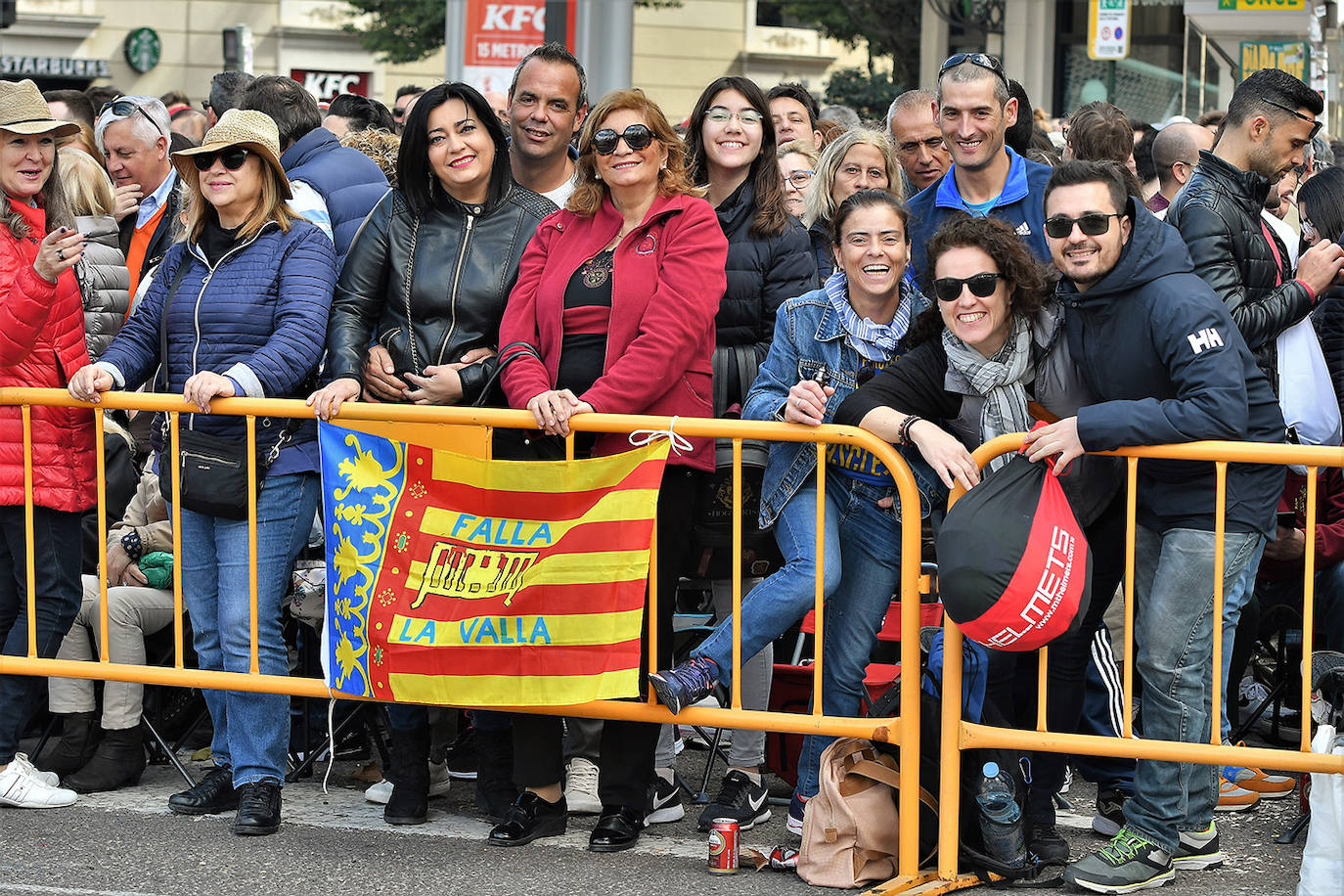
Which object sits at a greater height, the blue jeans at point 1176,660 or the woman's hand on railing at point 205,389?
the woman's hand on railing at point 205,389

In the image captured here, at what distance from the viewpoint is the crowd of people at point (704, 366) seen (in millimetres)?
5035

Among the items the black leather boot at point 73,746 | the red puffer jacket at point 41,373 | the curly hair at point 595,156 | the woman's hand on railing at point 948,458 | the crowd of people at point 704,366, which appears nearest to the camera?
the woman's hand on railing at point 948,458

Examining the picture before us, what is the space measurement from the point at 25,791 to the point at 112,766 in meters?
0.33

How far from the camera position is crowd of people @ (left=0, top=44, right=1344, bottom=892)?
16.5ft

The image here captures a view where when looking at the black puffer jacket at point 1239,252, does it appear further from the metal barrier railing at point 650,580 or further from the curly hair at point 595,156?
the curly hair at point 595,156

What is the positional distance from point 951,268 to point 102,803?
3.43 metres

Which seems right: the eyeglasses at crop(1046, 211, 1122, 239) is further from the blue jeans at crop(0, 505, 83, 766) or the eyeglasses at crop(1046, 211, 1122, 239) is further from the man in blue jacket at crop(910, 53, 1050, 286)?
the blue jeans at crop(0, 505, 83, 766)

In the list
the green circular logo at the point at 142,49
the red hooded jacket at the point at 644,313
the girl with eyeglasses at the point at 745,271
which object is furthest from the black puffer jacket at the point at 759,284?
the green circular logo at the point at 142,49

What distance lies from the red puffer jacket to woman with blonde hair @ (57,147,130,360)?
27.2 inches

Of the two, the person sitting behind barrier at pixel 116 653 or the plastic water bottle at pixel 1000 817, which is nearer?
the plastic water bottle at pixel 1000 817

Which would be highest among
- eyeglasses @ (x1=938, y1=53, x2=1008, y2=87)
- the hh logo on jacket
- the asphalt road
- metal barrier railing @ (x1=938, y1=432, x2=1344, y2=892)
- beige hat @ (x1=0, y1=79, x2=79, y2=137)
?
eyeglasses @ (x1=938, y1=53, x2=1008, y2=87)

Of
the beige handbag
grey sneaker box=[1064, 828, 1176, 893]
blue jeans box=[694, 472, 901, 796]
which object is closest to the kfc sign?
blue jeans box=[694, 472, 901, 796]

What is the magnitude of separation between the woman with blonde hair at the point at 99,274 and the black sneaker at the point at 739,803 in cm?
307

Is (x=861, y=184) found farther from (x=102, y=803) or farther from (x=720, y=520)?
(x=102, y=803)
